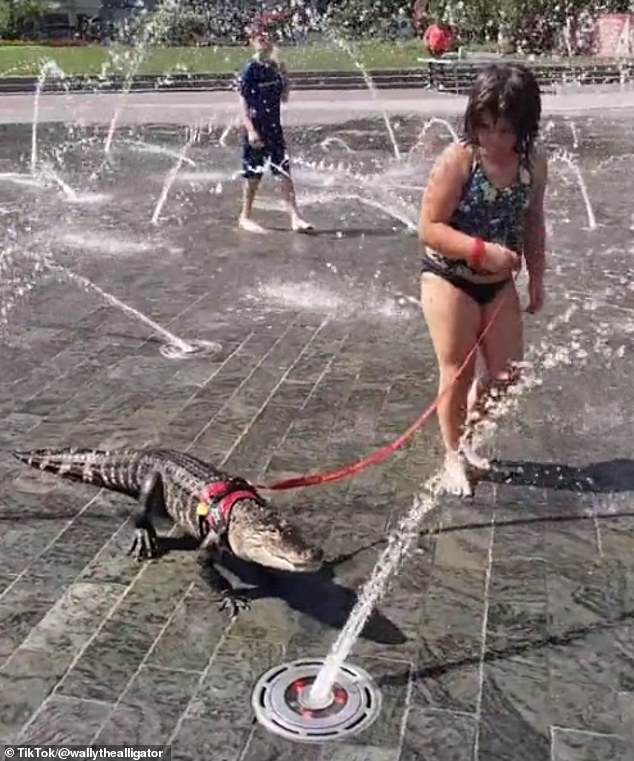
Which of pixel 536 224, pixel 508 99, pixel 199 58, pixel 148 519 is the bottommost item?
pixel 148 519

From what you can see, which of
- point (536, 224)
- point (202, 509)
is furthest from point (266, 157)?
point (202, 509)

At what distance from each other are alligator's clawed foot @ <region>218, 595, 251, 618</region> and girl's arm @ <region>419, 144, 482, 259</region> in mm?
1691

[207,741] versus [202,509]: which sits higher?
[202,509]

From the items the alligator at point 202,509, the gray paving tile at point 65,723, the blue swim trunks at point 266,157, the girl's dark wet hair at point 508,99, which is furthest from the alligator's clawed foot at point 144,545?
the blue swim trunks at point 266,157

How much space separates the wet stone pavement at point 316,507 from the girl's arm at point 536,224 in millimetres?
1119

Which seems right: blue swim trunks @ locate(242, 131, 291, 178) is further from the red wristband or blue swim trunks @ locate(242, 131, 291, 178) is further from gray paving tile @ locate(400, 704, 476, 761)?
gray paving tile @ locate(400, 704, 476, 761)

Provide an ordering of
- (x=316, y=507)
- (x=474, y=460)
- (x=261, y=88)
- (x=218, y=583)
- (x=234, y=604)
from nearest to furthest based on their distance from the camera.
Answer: (x=234, y=604) → (x=218, y=583) → (x=316, y=507) → (x=474, y=460) → (x=261, y=88)

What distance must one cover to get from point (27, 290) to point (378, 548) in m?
5.19

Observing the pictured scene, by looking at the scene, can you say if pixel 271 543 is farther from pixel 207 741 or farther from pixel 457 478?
pixel 457 478

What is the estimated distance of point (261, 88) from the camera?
10.2 metres

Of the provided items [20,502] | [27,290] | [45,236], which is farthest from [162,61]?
[20,502]

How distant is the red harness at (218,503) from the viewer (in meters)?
4.51

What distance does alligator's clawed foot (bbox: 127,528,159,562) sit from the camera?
482cm

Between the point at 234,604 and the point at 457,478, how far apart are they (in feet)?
4.88
